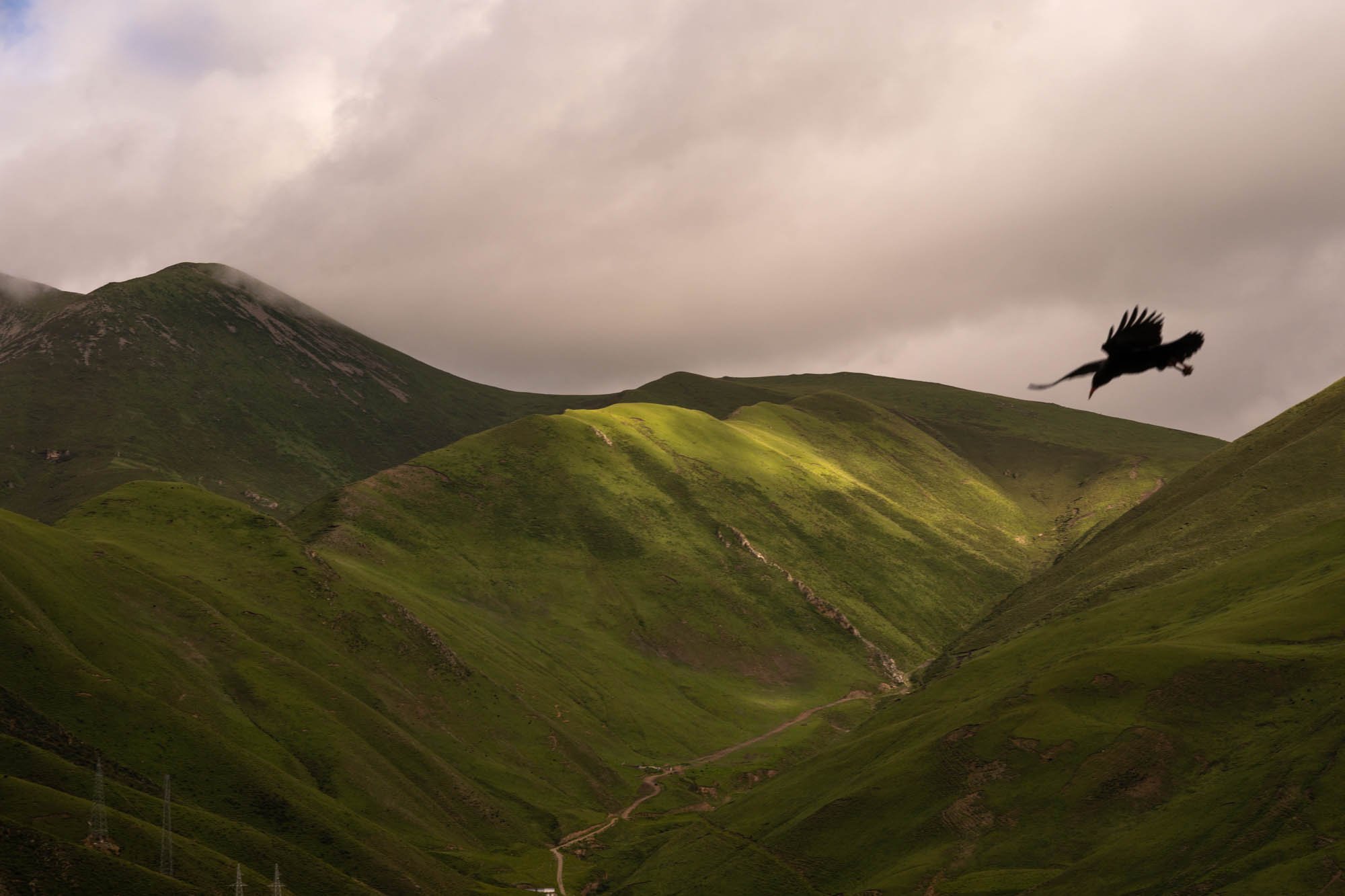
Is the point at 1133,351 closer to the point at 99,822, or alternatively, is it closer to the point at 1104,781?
the point at 99,822

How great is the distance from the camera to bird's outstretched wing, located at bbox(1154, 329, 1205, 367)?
17111 millimetres

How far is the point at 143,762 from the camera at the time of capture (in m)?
124

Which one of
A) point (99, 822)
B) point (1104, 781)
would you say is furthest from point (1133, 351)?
point (1104, 781)

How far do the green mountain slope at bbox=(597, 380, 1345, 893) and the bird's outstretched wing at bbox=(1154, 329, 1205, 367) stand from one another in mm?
95768

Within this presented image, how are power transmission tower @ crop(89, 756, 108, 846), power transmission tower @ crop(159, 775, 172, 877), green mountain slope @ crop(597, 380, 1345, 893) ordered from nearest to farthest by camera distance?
power transmission tower @ crop(89, 756, 108, 846) → power transmission tower @ crop(159, 775, 172, 877) → green mountain slope @ crop(597, 380, 1345, 893)

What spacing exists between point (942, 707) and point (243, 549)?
112952mm

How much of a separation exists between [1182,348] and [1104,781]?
404ft

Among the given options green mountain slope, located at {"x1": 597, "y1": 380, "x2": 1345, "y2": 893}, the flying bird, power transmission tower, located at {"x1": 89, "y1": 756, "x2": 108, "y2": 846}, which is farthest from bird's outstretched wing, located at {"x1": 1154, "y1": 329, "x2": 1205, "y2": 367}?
power transmission tower, located at {"x1": 89, "y1": 756, "x2": 108, "y2": 846}

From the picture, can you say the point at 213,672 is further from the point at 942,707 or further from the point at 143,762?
the point at 942,707

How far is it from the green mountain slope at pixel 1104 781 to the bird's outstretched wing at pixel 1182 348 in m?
A: 95.8

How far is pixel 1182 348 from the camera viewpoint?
56.5 ft

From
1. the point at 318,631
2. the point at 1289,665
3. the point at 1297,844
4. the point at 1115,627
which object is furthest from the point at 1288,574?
the point at 318,631

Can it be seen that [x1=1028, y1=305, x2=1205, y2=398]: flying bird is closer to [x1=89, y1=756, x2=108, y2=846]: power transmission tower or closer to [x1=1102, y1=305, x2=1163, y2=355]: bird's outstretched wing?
[x1=1102, y1=305, x2=1163, y2=355]: bird's outstretched wing

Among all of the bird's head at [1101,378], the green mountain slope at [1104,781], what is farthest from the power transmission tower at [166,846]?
the bird's head at [1101,378]
